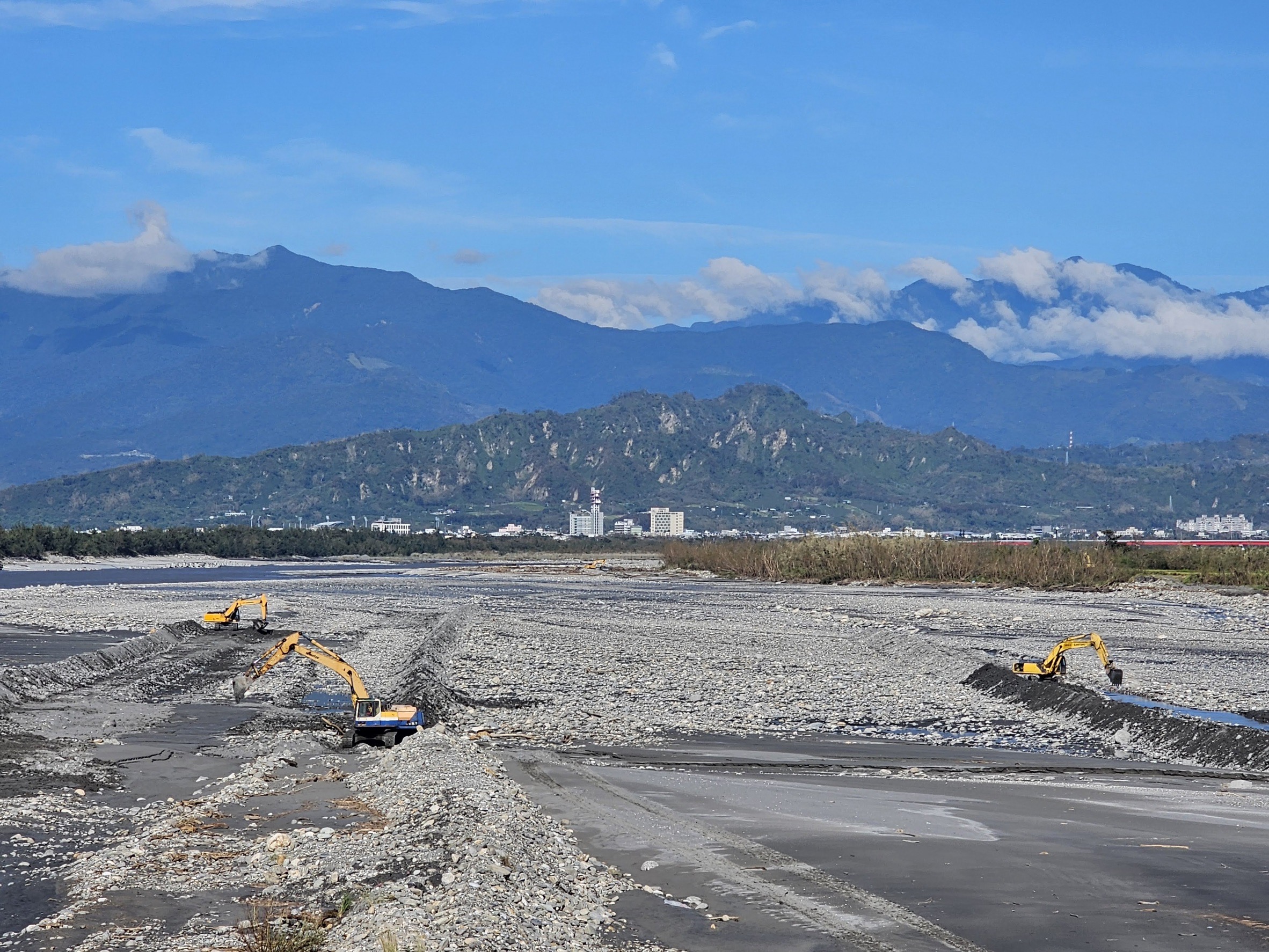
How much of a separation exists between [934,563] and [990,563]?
11.9 feet

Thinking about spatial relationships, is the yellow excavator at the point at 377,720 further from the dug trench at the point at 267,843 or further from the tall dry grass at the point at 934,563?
the tall dry grass at the point at 934,563

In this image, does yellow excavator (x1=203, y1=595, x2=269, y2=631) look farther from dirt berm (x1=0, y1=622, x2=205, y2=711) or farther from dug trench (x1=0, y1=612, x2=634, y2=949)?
dug trench (x1=0, y1=612, x2=634, y2=949)

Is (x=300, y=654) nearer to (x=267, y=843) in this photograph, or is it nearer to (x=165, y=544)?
(x=267, y=843)

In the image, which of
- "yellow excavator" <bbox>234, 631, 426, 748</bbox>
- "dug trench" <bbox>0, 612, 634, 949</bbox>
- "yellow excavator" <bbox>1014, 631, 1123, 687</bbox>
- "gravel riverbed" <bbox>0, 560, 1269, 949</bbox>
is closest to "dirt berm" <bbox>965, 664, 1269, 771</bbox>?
"yellow excavator" <bbox>1014, 631, 1123, 687</bbox>

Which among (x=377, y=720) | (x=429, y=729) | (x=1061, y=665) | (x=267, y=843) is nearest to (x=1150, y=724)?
(x=1061, y=665)

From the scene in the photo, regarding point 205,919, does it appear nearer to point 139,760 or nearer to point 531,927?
point 531,927

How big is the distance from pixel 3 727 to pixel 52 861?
34.4 feet

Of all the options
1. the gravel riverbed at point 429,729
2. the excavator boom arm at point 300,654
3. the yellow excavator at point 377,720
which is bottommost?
the gravel riverbed at point 429,729

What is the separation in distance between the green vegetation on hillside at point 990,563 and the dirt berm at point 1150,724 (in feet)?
176

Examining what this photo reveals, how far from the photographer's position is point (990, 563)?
94.3 meters

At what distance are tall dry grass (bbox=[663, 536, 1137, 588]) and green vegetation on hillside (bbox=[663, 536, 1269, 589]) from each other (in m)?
0.06

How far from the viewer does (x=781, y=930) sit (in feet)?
36.6

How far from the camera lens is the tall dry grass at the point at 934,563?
86438 millimetres

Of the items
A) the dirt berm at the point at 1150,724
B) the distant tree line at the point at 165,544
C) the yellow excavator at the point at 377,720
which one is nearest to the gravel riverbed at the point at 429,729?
the yellow excavator at the point at 377,720
